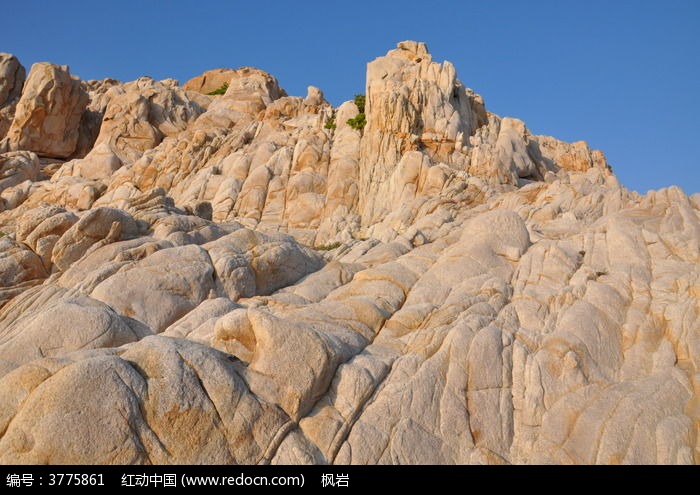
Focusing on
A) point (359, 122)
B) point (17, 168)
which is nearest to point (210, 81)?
point (17, 168)

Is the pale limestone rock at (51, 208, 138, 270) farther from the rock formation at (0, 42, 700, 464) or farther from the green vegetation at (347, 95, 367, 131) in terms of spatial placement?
the green vegetation at (347, 95, 367, 131)

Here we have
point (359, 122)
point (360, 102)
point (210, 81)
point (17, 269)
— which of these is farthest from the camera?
point (210, 81)

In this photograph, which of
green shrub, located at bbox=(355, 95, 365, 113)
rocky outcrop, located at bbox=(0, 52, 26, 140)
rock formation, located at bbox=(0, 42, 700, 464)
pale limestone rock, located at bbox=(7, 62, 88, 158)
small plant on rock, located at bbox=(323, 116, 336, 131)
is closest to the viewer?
rock formation, located at bbox=(0, 42, 700, 464)

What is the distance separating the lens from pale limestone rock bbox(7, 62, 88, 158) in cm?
6850

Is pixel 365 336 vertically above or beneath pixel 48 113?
beneath

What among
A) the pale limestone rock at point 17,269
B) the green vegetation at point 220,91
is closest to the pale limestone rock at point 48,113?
the green vegetation at point 220,91

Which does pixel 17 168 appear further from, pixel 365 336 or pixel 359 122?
pixel 365 336

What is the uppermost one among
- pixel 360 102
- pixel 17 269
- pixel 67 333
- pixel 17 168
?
pixel 360 102

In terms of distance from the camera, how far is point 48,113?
6988 cm

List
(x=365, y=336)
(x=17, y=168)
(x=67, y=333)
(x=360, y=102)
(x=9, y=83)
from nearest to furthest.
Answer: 1. (x=67, y=333)
2. (x=365, y=336)
3. (x=360, y=102)
4. (x=17, y=168)
5. (x=9, y=83)

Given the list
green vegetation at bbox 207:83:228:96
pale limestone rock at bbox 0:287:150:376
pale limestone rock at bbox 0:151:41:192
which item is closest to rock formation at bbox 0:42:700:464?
pale limestone rock at bbox 0:287:150:376

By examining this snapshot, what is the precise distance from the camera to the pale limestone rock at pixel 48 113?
6850cm

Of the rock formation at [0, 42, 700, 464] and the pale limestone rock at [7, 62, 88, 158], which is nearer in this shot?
the rock formation at [0, 42, 700, 464]
